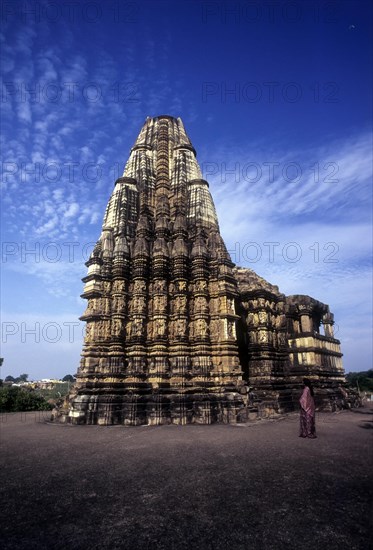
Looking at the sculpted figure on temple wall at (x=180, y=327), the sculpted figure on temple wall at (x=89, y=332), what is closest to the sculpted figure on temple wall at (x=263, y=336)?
the sculpted figure on temple wall at (x=180, y=327)

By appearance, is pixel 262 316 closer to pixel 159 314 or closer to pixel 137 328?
pixel 159 314

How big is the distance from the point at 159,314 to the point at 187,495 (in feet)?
26.4

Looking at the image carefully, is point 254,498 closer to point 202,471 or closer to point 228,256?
point 202,471

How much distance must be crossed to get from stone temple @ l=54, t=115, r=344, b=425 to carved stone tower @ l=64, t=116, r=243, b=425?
39 mm

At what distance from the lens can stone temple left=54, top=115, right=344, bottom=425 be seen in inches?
399

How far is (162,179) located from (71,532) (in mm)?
14278

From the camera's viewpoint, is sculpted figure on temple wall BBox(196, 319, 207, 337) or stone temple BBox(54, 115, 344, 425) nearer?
stone temple BBox(54, 115, 344, 425)

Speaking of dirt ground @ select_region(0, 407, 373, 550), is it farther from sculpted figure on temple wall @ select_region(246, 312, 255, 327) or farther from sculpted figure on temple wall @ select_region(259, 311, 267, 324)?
sculpted figure on temple wall @ select_region(246, 312, 255, 327)

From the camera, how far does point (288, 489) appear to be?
146 inches

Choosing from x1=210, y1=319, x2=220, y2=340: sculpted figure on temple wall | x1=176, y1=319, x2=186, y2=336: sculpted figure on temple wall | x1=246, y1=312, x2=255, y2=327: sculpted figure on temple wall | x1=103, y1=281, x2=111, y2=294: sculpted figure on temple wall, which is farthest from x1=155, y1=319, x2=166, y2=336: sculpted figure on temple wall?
x1=246, y1=312, x2=255, y2=327: sculpted figure on temple wall

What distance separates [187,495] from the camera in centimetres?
355

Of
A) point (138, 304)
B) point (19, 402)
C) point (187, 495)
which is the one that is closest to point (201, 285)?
point (138, 304)

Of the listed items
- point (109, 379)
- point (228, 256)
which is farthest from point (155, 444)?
point (228, 256)

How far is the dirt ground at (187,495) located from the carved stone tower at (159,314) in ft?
11.2
